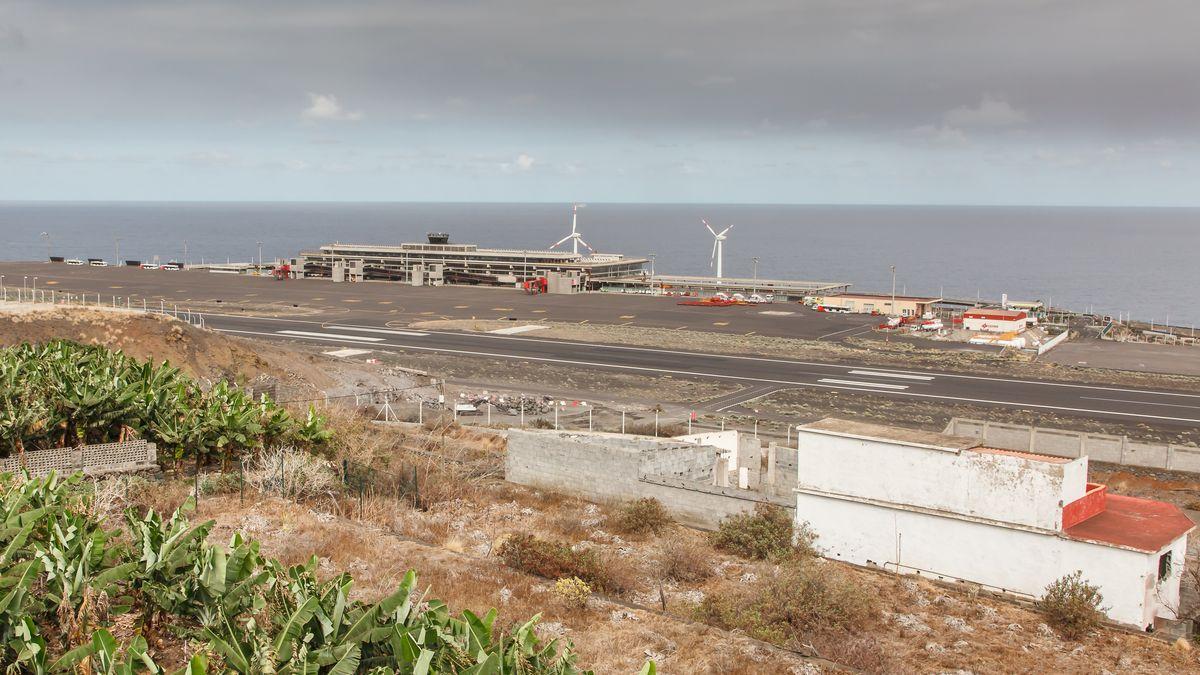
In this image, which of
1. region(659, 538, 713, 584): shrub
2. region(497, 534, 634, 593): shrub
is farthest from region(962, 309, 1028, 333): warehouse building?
region(497, 534, 634, 593): shrub

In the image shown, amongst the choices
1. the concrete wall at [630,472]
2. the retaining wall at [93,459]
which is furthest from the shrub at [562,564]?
the retaining wall at [93,459]

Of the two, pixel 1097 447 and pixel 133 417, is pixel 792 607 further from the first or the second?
pixel 1097 447

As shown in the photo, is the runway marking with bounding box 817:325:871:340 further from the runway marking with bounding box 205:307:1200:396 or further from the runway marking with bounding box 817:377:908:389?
the runway marking with bounding box 817:377:908:389

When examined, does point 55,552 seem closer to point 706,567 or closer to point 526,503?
point 706,567

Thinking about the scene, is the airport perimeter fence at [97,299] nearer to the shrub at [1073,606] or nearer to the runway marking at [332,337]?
the runway marking at [332,337]

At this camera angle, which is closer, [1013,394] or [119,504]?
[119,504]

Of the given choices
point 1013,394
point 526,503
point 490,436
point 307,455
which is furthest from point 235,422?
point 1013,394
